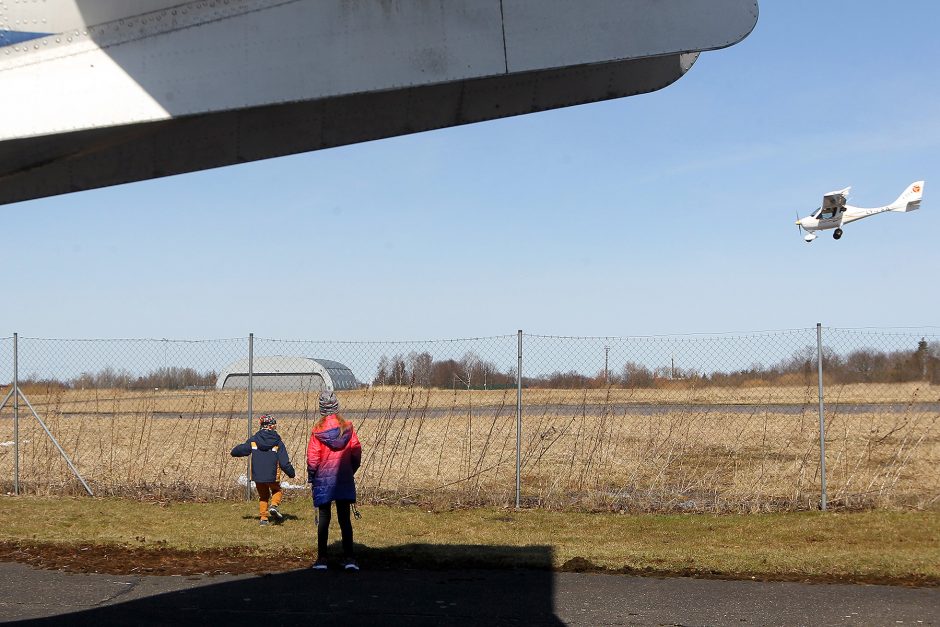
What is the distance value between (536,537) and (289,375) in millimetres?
6042

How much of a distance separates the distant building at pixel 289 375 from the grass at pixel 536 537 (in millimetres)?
2451

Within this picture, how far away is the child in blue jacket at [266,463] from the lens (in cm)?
1005

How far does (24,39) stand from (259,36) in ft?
3.63

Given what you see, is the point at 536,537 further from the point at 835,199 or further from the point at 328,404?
the point at 835,199

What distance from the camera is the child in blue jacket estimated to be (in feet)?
33.0

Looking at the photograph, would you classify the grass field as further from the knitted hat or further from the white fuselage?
the white fuselage

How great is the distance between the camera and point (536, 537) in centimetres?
925

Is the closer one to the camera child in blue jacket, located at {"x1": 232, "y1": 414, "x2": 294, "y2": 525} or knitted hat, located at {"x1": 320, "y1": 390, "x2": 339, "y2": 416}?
knitted hat, located at {"x1": 320, "y1": 390, "x2": 339, "y2": 416}

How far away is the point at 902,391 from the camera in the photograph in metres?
11.6

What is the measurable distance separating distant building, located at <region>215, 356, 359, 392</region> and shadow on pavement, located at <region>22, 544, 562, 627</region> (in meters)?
5.40

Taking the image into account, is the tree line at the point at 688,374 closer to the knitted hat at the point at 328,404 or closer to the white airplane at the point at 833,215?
the knitted hat at the point at 328,404

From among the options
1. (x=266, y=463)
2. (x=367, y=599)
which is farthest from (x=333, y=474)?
(x=266, y=463)

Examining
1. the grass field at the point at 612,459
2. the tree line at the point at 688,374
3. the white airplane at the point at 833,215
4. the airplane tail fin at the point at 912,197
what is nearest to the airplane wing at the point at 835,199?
the white airplane at the point at 833,215

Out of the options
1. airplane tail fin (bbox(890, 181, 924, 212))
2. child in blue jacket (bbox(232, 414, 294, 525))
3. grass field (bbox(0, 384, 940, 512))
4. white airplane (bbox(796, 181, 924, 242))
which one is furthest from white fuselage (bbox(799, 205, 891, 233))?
child in blue jacket (bbox(232, 414, 294, 525))
